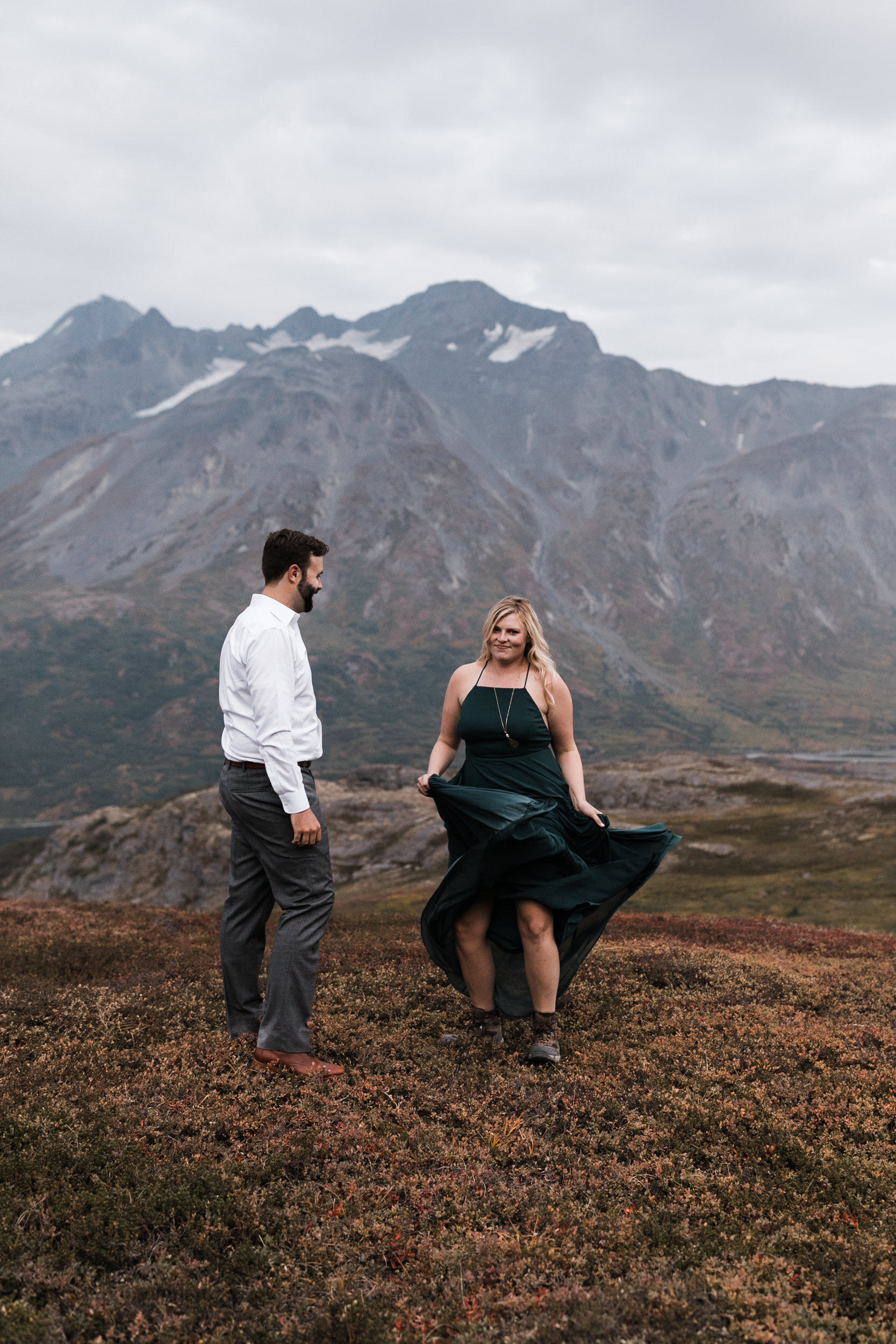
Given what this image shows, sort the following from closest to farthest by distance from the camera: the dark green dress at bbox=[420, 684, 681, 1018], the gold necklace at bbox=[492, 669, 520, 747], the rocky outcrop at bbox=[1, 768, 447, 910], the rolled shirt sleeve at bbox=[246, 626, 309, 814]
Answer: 1. the rolled shirt sleeve at bbox=[246, 626, 309, 814]
2. the dark green dress at bbox=[420, 684, 681, 1018]
3. the gold necklace at bbox=[492, 669, 520, 747]
4. the rocky outcrop at bbox=[1, 768, 447, 910]

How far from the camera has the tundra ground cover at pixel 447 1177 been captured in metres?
5.46

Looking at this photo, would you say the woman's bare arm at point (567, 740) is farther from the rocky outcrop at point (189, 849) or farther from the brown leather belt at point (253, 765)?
the rocky outcrop at point (189, 849)

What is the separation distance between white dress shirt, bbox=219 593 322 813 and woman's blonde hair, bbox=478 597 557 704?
6.71 ft

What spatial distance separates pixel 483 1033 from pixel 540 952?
1.48 meters

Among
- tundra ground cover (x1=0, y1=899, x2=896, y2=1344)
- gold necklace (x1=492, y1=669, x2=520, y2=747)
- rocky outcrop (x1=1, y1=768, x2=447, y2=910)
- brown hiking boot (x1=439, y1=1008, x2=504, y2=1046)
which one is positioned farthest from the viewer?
rocky outcrop (x1=1, y1=768, x2=447, y2=910)

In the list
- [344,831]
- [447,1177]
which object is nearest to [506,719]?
[447,1177]

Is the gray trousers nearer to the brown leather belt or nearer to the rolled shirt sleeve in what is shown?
the brown leather belt

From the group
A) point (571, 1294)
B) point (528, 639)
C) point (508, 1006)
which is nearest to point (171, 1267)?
point (571, 1294)

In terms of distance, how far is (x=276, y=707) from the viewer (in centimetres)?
836

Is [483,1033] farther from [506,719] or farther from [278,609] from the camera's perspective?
[278,609]

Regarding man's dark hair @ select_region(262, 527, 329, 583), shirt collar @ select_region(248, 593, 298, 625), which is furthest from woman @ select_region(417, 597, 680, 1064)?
man's dark hair @ select_region(262, 527, 329, 583)

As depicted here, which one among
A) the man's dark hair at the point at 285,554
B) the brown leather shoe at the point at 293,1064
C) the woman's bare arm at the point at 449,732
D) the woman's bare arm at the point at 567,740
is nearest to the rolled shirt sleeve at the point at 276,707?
the man's dark hair at the point at 285,554

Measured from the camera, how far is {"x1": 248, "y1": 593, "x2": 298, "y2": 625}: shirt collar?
8.67 metres

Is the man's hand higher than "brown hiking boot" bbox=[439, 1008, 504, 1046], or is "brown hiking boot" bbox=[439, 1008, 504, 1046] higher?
the man's hand
